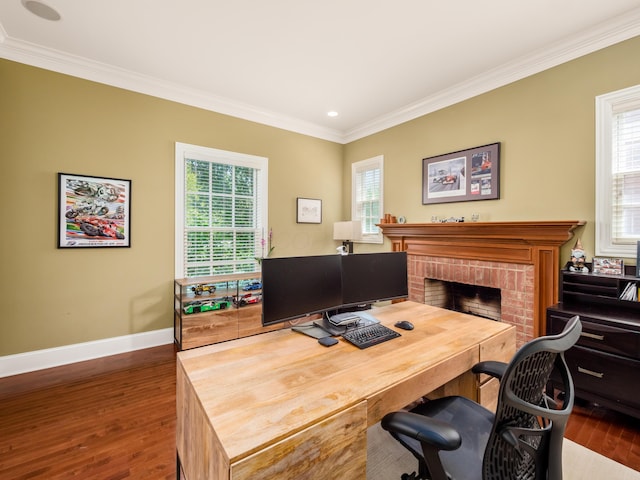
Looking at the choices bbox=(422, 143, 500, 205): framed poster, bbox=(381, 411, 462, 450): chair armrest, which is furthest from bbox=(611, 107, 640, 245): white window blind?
bbox=(381, 411, 462, 450): chair armrest

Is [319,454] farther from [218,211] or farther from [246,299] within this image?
[218,211]

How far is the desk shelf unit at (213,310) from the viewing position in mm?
3188

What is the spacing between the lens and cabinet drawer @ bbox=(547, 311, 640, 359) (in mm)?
1941

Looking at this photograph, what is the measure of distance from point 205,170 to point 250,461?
3564 millimetres

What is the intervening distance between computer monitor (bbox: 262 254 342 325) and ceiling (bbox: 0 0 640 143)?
195cm

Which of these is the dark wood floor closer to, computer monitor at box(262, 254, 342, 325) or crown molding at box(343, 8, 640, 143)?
computer monitor at box(262, 254, 342, 325)

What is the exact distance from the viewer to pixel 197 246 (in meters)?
3.72

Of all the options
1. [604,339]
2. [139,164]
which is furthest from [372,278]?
[139,164]

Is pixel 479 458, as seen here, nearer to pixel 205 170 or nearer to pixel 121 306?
pixel 121 306

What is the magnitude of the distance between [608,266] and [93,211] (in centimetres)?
467

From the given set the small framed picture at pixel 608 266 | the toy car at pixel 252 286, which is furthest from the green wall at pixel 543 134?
the toy car at pixel 252 286

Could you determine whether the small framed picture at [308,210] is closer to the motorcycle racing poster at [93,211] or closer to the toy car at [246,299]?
the toy car at [246,299]

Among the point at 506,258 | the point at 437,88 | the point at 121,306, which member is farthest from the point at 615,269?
the point at 121,306

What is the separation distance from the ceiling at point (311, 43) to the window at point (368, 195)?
1.12 meters
